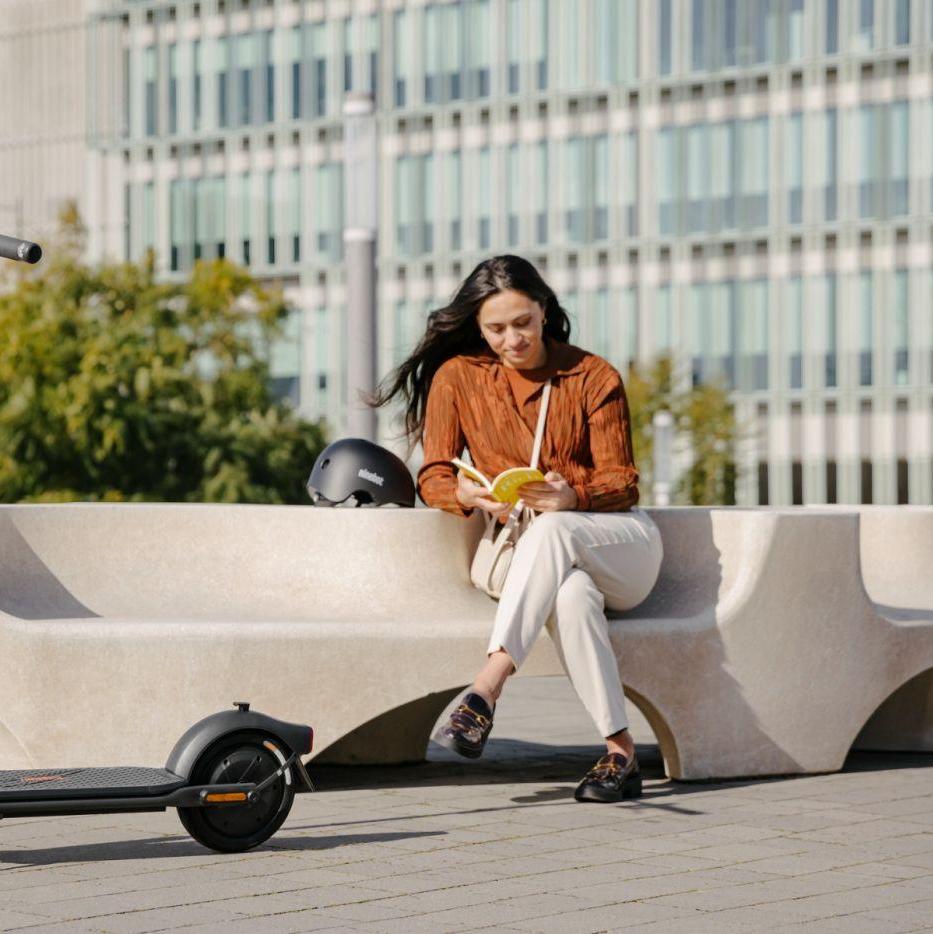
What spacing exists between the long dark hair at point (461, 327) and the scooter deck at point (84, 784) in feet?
7.55

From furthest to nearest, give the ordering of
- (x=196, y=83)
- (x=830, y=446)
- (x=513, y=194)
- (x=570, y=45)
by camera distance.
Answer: (x=196, y=83), (x=513, y=194), (x=570, y=45), (x=830, y=446)

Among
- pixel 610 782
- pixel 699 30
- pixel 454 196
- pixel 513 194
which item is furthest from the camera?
pixel 454 196

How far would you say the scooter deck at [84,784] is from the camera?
213 inches

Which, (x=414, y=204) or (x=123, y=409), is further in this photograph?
(x=414, y=204)

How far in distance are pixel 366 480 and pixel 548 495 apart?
4.44 feet

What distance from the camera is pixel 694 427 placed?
50750 mm

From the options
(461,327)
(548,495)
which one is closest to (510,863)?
(548,495)

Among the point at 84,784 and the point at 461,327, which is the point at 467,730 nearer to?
the point at 84,784

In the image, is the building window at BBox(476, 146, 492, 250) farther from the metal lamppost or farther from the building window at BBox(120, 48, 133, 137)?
the metal lamppost

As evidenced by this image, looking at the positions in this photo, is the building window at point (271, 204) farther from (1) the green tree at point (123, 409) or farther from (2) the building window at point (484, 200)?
(1) the green tree at point (123, 409)

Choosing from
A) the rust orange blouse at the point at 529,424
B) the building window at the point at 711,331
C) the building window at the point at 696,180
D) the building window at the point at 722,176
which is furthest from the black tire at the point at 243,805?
the building window at the point at 696,180

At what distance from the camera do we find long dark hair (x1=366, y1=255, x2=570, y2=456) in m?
7.33

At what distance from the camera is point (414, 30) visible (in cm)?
6075

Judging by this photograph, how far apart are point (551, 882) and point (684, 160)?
52881mm
